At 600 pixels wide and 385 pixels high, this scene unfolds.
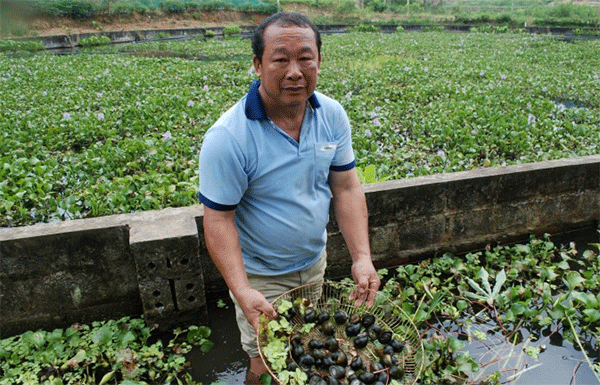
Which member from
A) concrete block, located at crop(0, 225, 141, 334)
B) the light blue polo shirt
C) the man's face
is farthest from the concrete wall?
the man's face

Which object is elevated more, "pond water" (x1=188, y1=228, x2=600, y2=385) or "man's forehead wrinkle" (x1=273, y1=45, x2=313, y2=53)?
"man's forehead wrinkle" (x1=273, y1=45, x2=313, y2=53)

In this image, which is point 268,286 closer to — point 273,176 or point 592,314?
point 273,176

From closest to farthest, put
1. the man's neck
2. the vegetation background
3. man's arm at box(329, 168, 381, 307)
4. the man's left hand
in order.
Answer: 1. the man's neck
2. the man's left hand
3. man's arm at box(329, 168, 381, 307)
4. the vegetation background

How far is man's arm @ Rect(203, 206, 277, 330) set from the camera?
5.05 feet

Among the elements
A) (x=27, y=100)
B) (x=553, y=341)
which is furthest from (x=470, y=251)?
(x=27, y=100)

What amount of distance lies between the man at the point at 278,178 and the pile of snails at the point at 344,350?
0.14 m

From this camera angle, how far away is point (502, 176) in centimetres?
310

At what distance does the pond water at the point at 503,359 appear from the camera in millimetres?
2248

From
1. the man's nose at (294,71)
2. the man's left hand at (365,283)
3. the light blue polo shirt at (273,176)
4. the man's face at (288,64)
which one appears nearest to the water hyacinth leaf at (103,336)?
the light blue polo shirt at (273,176)

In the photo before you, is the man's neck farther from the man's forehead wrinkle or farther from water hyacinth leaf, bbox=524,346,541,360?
water hyacinth leaf, bbox=524,346,541,360

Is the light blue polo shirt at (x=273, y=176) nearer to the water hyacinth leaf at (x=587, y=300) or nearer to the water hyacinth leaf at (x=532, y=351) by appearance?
the water hyacinth leaf at (x=532, y=351)

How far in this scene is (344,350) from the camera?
1.83m

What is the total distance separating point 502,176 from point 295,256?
1.99 m

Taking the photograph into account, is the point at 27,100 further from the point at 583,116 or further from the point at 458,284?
the point at 583,116
